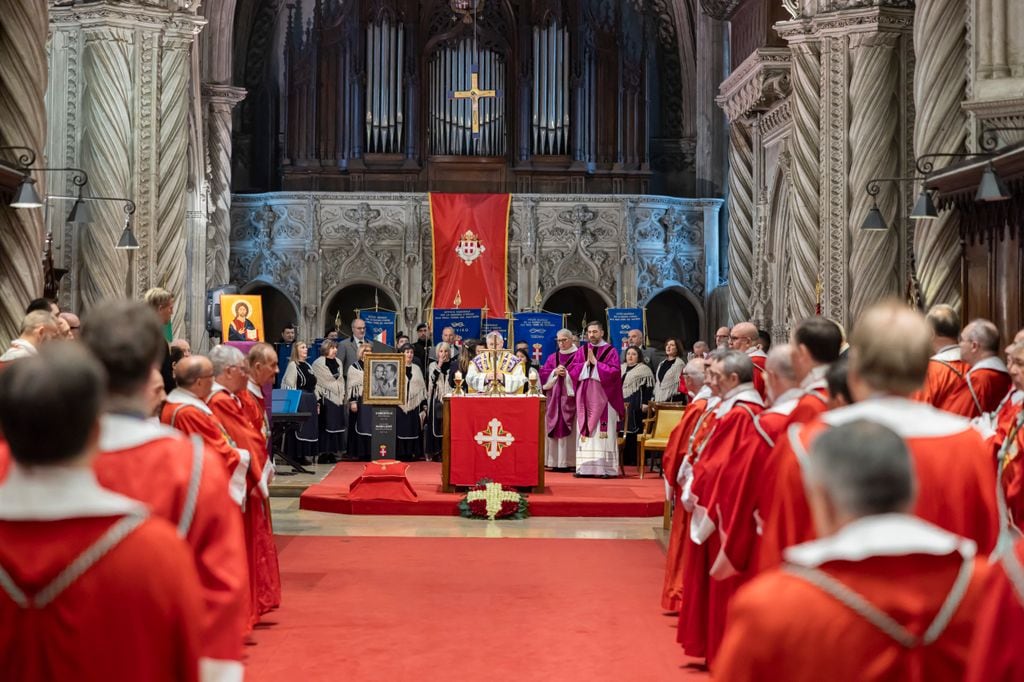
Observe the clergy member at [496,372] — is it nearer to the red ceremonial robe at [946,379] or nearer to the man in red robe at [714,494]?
the red ceremonial robe at [946,379]

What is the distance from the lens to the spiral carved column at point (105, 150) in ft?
41.9

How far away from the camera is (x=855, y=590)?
2104 millimetres

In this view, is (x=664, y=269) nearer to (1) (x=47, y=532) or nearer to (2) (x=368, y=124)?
(2) (x=368, y=124)

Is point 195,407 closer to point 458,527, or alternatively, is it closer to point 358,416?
point 458,527

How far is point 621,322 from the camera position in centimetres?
1762

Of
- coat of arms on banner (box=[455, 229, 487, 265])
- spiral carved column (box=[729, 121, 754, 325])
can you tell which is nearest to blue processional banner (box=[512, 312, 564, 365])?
spiral carved column (box=[729, 121, 754, 325])

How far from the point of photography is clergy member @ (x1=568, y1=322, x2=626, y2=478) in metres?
14.3

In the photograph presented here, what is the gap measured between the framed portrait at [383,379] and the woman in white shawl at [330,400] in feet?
3.71

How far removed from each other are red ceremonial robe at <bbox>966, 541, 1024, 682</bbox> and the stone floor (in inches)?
323

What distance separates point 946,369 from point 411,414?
956cm

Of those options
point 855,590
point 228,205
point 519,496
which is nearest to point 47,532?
point 855,590

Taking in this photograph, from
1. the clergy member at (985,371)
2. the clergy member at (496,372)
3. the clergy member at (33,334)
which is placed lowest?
A: the clergy member at (496,372)

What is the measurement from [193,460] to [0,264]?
24.1 feet

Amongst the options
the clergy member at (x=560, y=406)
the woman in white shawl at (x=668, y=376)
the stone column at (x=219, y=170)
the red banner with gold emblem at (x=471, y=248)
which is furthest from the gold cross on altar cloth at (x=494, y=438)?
the red banner with gold emblem at (x=471, y=248)
